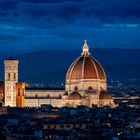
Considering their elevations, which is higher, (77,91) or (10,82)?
(10,82)

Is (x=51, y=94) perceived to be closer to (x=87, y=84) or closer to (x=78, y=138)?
(x=87, y=84)

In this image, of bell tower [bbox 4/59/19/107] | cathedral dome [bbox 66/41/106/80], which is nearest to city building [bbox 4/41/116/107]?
cathedral dome [bbox 66/41/106/80]

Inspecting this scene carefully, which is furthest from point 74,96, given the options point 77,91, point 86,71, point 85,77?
point 86,71

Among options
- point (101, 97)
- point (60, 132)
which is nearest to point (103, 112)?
point (101, 97)

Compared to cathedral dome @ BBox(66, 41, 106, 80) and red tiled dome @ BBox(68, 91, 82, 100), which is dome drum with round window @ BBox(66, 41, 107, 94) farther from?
red tiled dome @ BBox(68, 91, 82, 100)

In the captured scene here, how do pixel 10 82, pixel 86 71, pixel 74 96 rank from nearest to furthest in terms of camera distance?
pixel 74 96
pixel 86 71
pixel 10 82

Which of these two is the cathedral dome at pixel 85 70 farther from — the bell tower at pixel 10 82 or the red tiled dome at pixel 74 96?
the bell tower at pixel 10 82

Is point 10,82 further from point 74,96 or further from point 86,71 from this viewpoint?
point 74,96
